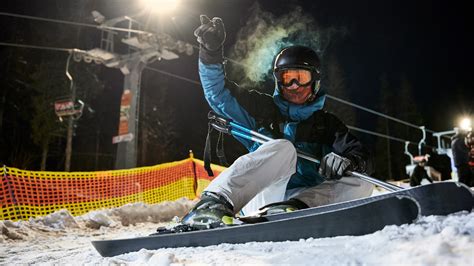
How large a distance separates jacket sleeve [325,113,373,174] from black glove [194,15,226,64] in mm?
1122

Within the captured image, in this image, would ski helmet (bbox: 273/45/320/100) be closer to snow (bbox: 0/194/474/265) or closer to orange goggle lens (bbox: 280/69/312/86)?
orange goggle lens (bbox: 280/69/312/86)

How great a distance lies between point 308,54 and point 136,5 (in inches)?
387

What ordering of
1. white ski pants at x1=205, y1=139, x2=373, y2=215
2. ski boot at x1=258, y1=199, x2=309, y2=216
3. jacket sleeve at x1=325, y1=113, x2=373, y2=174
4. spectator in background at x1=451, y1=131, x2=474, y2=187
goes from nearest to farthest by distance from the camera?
white ski pants at x1=205, y1=139, x2=373, y2=215
ski boot at x1=258, y1=199, x2=309, y2=216
jacket sleeve at x1=325, y1=113, x2=373, y2=174
spectator in background at x1=451, y1=131, x2=474, y2=187

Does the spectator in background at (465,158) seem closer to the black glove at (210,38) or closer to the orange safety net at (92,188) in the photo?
the orange safety net at (92,188)

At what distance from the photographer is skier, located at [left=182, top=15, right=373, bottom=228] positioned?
7.50ft

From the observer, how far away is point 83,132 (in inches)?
1174

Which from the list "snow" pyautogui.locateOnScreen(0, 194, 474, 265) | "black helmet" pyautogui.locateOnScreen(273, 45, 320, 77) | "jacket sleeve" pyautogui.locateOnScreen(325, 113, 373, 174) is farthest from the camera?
"black helmet" pyautogui.locateOnScreen(273, 45, 320, 77)

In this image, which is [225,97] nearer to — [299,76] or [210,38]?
[210,38]

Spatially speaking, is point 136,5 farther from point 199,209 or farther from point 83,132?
A: point 83,132

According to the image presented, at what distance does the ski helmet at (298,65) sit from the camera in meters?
3.22

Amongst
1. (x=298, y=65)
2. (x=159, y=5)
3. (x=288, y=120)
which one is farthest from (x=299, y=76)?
(x=159, y=5)

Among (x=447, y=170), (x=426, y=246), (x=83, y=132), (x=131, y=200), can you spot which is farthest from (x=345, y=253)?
(x=83, y=132)

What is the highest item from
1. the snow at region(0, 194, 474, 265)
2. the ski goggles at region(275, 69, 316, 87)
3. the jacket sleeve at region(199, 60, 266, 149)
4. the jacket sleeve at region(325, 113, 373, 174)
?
the ski goggles at region(275, 69, 316, 87)

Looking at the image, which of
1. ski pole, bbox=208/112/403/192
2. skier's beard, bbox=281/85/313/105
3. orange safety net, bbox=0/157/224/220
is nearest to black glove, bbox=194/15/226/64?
ski pole, bbox=208/112/403/192
